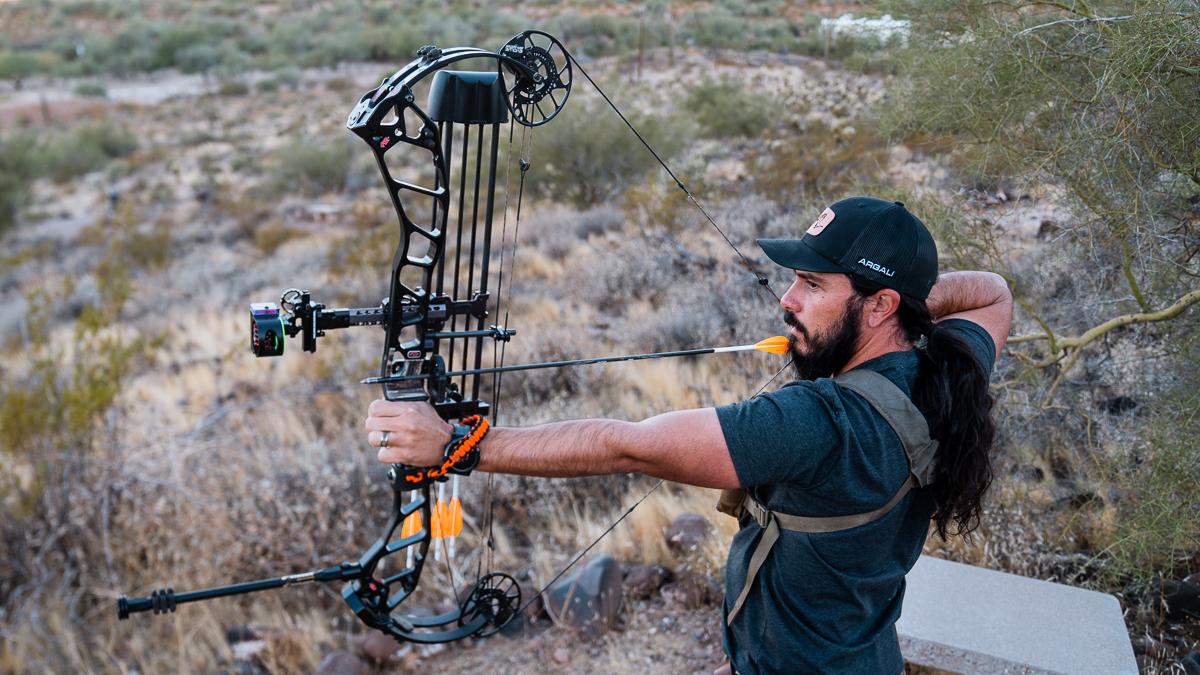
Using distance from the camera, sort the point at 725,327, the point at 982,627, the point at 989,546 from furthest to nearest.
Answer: the point at 725,327
the point at 989,546
the point at 982,627

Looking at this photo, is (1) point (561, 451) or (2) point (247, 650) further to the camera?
(2) point (247, 650)

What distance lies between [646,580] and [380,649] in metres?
1.42

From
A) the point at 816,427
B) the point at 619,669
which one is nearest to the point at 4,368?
the point at 619,669

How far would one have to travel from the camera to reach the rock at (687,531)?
4934 millimetres

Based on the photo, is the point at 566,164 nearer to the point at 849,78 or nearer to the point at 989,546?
the point at 849,78

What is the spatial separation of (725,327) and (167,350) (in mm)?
6946

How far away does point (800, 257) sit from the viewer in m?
2.27

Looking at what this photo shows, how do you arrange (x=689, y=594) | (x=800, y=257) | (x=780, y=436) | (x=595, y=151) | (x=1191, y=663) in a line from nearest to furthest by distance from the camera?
(x=780, y=436)
(x=800, y=257)
(x=1191, y=663)
(x=689, y=594)
(x=595, y=151)

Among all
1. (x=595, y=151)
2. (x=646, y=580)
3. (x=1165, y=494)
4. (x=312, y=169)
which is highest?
(x=1165, y=494)

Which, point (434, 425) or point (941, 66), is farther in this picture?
point (941, 66)

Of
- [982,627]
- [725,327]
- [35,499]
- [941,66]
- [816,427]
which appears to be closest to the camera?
[816,427]

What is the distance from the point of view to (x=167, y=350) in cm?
1083

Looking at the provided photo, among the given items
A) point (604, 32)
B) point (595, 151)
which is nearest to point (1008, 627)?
point (595, 151)

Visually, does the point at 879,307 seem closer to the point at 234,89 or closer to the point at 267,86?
the point at 267,86
